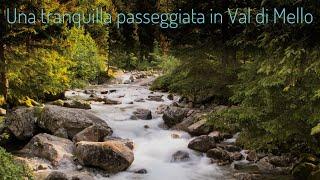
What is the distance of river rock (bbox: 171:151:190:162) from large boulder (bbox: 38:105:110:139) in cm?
315

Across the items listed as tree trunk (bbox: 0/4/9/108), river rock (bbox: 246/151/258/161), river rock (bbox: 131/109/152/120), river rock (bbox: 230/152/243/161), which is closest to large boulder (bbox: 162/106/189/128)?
river rock (bbox: 131/109/152/120)

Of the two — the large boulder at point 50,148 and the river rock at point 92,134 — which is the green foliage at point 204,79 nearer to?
the river rock at point 92,134

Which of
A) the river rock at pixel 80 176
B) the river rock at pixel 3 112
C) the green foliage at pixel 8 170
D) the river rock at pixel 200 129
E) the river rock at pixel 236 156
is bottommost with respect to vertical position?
the river rock at pixel 80 176

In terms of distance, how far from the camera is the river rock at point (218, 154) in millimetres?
14898

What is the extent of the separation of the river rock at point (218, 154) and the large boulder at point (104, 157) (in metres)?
2.99

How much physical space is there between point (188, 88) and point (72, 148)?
316 inches

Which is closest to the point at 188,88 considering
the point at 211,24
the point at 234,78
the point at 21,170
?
the point at 234,78

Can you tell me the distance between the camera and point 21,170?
8.31 m

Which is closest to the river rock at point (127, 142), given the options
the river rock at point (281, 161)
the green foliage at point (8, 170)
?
the river rock at point (281, 161)

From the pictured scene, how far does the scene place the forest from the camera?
381 inches

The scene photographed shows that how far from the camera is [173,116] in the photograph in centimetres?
1934

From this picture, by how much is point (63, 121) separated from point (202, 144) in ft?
16.5

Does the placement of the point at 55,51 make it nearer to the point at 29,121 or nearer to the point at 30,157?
the point at 29,121

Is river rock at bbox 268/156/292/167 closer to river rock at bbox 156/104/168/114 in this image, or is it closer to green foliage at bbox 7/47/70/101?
river rock at bbox 156/104/168/114
